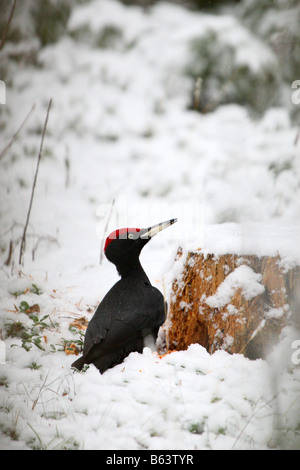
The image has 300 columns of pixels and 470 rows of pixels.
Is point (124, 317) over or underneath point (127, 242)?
underneath

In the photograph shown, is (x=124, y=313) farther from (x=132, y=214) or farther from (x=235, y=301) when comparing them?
(x=132, y=214)

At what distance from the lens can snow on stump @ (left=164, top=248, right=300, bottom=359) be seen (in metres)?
2.44

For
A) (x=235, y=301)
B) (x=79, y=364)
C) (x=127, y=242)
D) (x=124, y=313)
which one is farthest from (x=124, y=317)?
(x=235, y=301)

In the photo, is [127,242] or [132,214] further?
[132,214]

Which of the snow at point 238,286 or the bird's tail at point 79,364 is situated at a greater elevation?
the snow at point 238,286

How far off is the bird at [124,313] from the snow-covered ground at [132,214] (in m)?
0.12

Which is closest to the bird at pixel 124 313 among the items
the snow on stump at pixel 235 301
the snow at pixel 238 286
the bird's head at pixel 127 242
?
the bird's head at pixel 127 242

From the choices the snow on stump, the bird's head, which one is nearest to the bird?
the bird's head

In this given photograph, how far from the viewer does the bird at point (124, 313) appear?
7.75 feet

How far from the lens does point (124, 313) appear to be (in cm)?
246

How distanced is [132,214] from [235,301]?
11.3ft

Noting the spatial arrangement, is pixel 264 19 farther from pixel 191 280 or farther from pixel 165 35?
pixel 191 280

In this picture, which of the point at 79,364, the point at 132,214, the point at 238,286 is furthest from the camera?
the point at 132,214

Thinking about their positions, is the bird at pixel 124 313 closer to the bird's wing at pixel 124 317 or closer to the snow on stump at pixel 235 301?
the bird's wing at pixel 124 317
